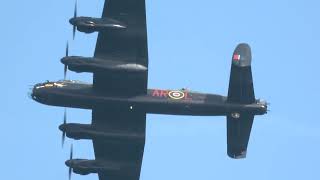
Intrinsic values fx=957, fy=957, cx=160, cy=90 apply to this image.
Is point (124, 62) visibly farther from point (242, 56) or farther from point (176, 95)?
point (242, 56)

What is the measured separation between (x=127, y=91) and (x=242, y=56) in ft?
25.9

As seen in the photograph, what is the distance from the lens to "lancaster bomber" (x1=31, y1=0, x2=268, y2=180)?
60.8m

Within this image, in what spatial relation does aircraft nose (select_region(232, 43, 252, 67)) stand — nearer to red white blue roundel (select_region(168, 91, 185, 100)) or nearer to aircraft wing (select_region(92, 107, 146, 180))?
red white blue roundel (select_region(168, 91, 185, 100))

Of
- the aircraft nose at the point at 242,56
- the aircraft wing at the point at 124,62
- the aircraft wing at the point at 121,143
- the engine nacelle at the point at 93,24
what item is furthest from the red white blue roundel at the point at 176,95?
the engine nacelle at the point at 93,24

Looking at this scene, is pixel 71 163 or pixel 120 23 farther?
pixel 71 163

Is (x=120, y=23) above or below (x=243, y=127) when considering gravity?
above

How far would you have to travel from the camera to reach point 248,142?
62.5 metres

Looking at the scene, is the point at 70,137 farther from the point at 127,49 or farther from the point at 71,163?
the point at 127,49

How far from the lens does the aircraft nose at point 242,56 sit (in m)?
→ 60.2

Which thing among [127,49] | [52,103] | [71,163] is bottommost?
[71,163]

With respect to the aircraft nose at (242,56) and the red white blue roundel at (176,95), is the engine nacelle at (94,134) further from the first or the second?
the aircraft nose at (242,56)

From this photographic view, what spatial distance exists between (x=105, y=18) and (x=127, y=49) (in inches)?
96.4

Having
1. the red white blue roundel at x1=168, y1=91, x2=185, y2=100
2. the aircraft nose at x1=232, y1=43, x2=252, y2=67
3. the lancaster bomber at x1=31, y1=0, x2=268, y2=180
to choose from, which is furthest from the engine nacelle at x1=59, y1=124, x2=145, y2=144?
the aircraft nose at x1=232, y1=43, x2=252, y2=67

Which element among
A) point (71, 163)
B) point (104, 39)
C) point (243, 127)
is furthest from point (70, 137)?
point (243, 127)
